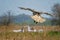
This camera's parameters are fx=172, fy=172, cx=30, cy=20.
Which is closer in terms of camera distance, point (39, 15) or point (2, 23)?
point (39, 15)

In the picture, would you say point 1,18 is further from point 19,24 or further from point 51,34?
point 51,34

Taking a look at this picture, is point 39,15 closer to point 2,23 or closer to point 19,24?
point 19,24

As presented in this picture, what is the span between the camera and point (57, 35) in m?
2.68

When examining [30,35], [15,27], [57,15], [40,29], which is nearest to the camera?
[30,35]

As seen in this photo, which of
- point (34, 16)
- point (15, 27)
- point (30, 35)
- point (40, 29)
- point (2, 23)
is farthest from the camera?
point (2, 23)

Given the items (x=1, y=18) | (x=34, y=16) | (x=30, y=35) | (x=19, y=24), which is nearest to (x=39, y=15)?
(x=34, y=16)

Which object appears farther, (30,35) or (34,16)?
(30,35)

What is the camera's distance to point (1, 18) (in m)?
3.54

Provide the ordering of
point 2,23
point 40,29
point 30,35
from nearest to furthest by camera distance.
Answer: point 30,35
point 40,29
point 2,23

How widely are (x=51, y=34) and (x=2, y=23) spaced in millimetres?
1052

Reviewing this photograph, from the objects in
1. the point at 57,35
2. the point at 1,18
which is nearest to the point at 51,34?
the point at 57,35

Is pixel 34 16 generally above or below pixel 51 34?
above

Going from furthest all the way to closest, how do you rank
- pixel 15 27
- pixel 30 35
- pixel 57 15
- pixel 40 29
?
pixel 57 15
pixel 15 27
pixel 40 29
pixel 30 35

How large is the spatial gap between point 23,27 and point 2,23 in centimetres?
57
